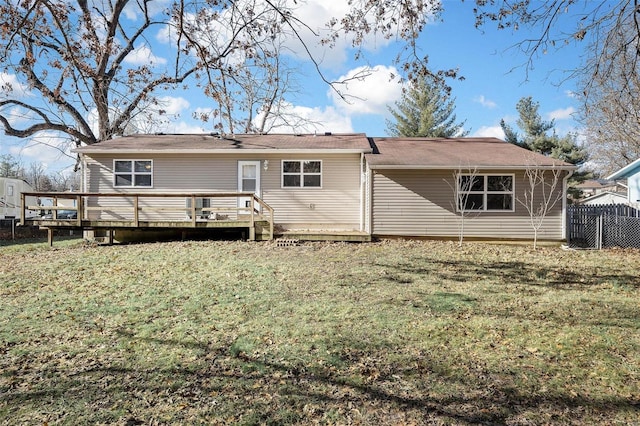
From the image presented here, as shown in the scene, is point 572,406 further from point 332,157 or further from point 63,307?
point 332,157

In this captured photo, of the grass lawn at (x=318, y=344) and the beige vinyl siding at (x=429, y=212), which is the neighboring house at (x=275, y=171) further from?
the grass lawn at (x=318, y=344)

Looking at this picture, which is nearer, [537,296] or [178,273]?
[537,296]

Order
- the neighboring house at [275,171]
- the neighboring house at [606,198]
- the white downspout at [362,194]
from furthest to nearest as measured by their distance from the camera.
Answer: the neighboring house at [606,198]
the neighboring house at [275,171]
the white downspout at [362,194]

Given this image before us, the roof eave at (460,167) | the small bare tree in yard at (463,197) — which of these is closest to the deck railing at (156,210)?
the roof eave at (460,167)

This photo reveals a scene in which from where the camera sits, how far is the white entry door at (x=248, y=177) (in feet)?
46.4

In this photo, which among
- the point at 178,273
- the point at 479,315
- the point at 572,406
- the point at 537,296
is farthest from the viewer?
the point at 178,273

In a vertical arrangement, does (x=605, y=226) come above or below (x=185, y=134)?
below

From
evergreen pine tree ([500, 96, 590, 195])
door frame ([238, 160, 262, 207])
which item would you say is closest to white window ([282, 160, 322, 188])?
door frame ([238, 160, 262, 207])

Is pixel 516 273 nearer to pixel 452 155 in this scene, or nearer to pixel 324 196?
pixel 452 155

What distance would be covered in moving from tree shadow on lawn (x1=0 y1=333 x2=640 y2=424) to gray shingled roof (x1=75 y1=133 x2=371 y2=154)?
10157 mm

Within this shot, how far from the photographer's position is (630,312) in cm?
601

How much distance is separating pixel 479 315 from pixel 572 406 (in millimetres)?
2378

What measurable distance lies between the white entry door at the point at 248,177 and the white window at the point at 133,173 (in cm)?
321

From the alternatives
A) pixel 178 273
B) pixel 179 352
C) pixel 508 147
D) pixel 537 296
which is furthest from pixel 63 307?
pixel 508 147
